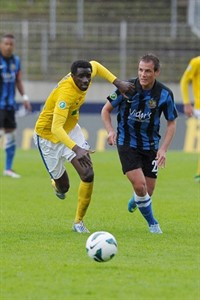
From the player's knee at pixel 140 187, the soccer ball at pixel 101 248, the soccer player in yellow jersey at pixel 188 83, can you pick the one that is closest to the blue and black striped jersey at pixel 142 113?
the player's knee at pixel 140 187

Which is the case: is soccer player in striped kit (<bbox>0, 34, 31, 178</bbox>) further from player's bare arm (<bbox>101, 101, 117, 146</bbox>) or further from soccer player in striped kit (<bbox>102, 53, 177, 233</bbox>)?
soccer player in striped kit (<bbox>102, 53, 177, 233</bbox>)

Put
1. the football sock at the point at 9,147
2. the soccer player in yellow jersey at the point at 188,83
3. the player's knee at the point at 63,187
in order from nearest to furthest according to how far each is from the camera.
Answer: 1. the player's knee at the point at 63,187
2. the soccer player in yellow jersey at the point at 188,83
3. the football sock at the point at 9,147

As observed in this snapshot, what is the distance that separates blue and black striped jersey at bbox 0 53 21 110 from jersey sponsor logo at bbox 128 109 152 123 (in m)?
7.07

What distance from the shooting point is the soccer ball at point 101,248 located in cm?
750

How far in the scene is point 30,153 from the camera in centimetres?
2270

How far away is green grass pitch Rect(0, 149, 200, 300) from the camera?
664cm

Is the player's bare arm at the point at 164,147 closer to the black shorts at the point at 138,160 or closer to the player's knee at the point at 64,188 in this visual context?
the black shorts at the point at 138,160

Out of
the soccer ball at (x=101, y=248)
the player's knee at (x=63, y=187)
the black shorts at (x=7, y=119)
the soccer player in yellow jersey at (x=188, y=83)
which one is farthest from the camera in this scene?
the black shorts at (x=7, y=119)

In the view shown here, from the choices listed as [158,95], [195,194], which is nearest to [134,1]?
[195,194]

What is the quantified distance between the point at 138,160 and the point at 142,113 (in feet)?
1.62

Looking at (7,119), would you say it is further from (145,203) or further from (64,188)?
(145,203)

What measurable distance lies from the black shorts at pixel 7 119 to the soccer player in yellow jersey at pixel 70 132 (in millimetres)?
6092

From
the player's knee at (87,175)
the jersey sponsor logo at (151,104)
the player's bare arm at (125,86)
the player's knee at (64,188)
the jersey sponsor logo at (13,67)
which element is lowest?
the player's knee at (64,188)

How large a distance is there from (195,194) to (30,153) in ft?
30.1
